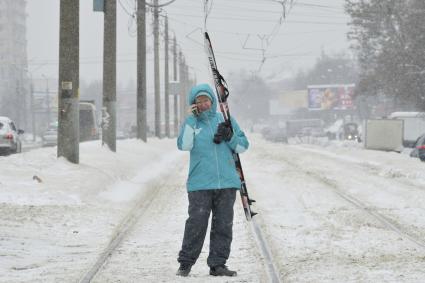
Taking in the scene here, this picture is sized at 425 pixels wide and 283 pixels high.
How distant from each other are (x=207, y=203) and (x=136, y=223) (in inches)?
180

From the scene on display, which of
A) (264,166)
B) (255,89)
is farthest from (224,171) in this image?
(255,89)

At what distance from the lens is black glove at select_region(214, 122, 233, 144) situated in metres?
7.55

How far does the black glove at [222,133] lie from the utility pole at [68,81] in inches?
464

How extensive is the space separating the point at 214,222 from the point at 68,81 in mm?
11823

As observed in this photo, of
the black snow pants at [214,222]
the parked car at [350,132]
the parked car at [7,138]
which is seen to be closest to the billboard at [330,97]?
the parked car at [350,132]

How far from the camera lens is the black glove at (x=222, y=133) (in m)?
7.55

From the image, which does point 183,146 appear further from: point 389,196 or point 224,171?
point 389,196

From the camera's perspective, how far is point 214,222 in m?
7.83

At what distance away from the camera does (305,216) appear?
41.3ft

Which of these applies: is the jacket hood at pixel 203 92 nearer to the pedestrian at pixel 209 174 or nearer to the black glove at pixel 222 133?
the pedestrian at pixel 209 174

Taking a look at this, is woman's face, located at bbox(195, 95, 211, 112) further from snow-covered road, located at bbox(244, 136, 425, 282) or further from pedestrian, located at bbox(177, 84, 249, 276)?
snow-covered road, located at bbox(244, 136, 425, 282)

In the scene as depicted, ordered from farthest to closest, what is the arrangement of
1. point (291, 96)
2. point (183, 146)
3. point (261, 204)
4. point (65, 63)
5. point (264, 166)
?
point (291, 96), point (264, 166), point (65, 63), point (261, 204), point (183, 146)

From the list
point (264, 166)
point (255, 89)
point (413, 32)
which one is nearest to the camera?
point (264, 166)

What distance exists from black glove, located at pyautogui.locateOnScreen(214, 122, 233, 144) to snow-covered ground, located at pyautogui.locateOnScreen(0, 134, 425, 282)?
4.18ft
